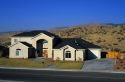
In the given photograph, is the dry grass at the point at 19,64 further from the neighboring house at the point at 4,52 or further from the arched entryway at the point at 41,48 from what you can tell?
the neighboring house at the point at 4,52

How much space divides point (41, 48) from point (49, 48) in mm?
3327

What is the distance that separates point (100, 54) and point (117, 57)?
12.0ft

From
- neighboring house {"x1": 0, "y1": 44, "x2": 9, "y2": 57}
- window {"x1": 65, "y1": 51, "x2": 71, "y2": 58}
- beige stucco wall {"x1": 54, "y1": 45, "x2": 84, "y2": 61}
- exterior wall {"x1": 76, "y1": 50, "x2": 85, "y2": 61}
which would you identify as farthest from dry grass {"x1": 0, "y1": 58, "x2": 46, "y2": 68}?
neighboring house {"x1": 0, "y1": 44, "x2": 9, "y2": 57}

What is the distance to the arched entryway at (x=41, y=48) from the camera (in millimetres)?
71875

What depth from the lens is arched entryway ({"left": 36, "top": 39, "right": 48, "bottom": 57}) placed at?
71.9 m

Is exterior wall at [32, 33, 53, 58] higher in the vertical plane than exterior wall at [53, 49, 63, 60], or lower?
higher

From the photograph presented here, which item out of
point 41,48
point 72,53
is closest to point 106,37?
point 41,48

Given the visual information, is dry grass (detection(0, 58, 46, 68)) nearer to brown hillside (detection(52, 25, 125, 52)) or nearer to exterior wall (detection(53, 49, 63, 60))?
exterior wall (detection(53, 49, 63, 60))

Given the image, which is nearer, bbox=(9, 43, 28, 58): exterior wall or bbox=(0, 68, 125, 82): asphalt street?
bbox=(0, 68, 125, 82): asphalt street

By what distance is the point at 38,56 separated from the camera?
7244cm

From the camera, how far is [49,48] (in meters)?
70.1

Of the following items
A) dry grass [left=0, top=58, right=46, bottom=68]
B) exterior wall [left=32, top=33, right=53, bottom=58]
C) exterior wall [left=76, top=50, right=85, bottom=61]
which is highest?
exterior wall [left=32, top=33, right=53, bottom=58]

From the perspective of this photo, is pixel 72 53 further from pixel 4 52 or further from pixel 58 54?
pixel 4 52

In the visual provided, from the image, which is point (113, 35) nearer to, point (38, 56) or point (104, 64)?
point (38, 56)
